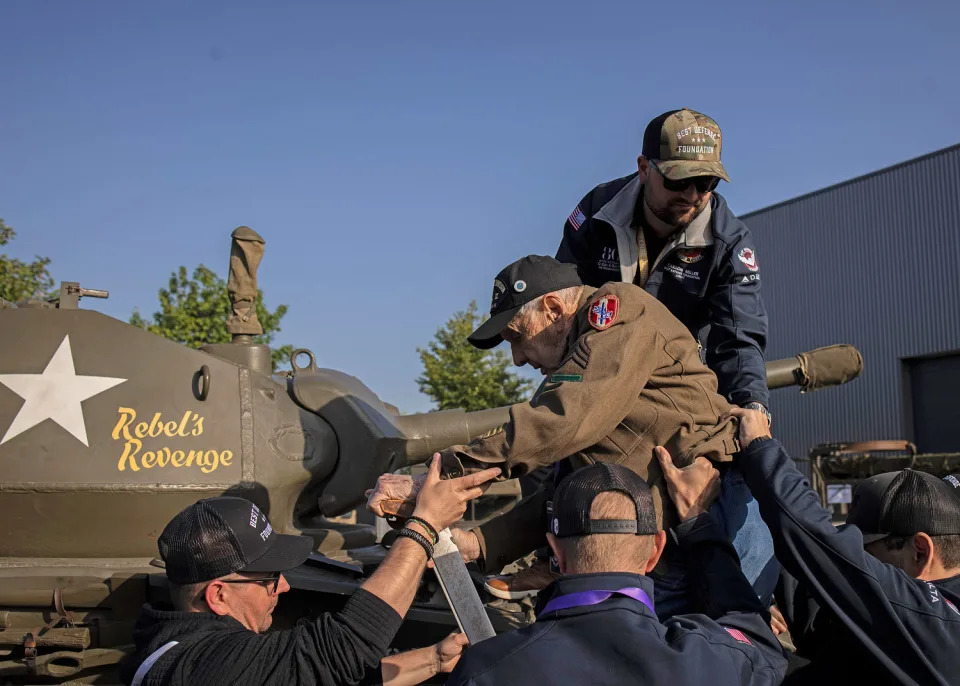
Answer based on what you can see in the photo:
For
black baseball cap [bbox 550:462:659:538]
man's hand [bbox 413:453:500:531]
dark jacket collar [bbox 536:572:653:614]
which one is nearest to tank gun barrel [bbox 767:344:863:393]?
man's hand [bbox 413:453:500:531]

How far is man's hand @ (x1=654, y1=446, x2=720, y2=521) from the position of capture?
10.4ft

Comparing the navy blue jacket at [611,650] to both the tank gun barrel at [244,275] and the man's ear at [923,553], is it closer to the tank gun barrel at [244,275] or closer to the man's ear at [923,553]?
the man's ear at [923,553]

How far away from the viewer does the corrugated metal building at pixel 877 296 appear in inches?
1107

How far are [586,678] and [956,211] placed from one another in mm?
28485

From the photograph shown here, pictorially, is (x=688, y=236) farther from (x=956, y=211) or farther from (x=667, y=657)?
(x=956, y=211)

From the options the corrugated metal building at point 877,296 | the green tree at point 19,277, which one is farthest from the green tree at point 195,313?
the corrugated metal building at point 877,296

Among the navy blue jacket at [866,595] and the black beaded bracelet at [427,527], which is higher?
the black beaded bracelet at [427,527]

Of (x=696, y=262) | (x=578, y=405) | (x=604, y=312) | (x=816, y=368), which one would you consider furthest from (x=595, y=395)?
(x=816, y=368)

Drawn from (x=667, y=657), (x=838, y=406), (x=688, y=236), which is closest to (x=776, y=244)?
(x=838, y=406)

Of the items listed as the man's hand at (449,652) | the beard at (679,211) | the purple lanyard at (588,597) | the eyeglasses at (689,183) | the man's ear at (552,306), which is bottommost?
the man's hand at (449,652)

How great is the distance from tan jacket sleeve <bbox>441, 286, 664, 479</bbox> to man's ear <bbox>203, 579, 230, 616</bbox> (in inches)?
31.3

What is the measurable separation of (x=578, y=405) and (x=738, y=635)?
2.68ft

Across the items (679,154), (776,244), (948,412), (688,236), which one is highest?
(776,244)

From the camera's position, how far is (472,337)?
377cm
